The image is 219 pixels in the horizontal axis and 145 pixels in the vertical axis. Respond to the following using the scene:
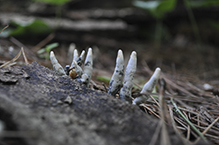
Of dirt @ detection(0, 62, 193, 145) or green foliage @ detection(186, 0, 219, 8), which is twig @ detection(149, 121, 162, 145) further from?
green foliage @ detection(186, 0, 219, 8)

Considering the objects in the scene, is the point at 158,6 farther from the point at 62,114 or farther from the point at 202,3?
the point at 62,114

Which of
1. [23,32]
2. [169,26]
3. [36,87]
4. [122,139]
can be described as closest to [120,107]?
[122,139]

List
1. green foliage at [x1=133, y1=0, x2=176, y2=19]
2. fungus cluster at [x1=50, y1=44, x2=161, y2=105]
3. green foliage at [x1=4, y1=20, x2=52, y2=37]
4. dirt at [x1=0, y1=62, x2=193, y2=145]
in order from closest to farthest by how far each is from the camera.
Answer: dirt at [x1=0, y1=62, x2=193, y2=145], fungus cluster at [x1=50, y1=44, x2=161, y2=105], green foliage at [x1=4, y1=20, x2=52, y2=37], green foliage at [x1=133, y1=0, x2=176, y2=19]

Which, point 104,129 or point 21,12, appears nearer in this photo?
point 104,129

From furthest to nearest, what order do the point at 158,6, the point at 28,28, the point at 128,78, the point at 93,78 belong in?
the point at 158,6 → the point at 28,28 → the point at 93,78 → the point at 128,78

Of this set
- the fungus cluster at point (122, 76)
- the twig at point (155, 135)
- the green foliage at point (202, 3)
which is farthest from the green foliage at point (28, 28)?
the green foliage at point (202, 3)

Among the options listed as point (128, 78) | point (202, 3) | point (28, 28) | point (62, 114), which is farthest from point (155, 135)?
point (202, 3)

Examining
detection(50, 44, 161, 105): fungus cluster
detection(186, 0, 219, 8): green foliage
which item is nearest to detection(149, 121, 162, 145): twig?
detection(50, 44, 161, 105): fungus cluster

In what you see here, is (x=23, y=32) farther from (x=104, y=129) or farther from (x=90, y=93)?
(x=104, y=129)

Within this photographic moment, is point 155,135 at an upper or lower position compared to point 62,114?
upper
